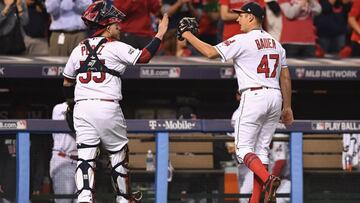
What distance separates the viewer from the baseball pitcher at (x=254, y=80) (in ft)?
30.8

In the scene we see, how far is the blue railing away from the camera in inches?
400

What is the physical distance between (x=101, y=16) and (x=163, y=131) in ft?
4.50

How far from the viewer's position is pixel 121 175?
958 cm

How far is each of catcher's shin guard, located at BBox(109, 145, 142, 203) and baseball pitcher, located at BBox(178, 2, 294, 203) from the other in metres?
0.97

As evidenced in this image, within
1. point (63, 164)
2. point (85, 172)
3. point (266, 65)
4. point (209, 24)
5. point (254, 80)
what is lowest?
point (85, 172)

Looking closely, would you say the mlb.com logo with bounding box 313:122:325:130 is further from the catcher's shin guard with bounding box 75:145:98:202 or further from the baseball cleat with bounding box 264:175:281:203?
the catcher's shin guard with bounding box 75:145:98:202

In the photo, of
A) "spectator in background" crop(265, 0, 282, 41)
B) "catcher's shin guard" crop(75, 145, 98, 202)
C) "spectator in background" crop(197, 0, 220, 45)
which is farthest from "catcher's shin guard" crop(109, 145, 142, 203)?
"spectator in background" crop(197, 0, 220, 45)

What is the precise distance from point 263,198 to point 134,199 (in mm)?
1149

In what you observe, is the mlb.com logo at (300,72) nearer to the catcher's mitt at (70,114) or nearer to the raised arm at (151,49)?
the raised arm at (151,49)

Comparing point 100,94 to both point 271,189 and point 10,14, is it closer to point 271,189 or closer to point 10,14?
point 271,189

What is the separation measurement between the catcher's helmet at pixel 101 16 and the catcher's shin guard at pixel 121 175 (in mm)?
1063

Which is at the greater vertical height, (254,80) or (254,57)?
(254,57)

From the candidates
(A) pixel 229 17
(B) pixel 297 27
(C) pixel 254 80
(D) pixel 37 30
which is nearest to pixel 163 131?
(C) pixel 254 80

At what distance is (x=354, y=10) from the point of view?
12680mm
